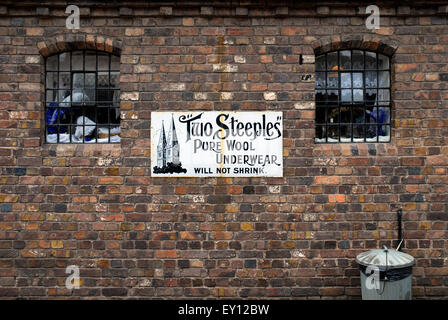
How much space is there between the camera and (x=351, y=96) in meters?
5.70

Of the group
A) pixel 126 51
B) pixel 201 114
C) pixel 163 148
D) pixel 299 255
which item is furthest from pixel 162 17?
pixel 299 255

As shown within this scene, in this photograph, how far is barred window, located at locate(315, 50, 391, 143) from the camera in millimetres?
5684

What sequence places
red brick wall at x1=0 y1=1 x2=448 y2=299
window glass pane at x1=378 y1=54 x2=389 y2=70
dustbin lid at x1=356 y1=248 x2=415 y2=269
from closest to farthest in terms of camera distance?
dustbin lid at x1=356 y1=248 x2=415 y2=269 → red brick wall at x1=0 y1=1 x2=448 y2=299 → window glass pane at x1=378 y1=54 x2=389 y2=70

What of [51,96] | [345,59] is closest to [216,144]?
[345,59]

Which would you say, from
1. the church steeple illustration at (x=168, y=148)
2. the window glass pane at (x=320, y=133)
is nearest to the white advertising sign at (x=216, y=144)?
the church steeple illustration at (x=168, y=148)

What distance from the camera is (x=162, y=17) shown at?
18.1 ft

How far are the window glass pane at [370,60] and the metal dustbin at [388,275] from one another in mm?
2549

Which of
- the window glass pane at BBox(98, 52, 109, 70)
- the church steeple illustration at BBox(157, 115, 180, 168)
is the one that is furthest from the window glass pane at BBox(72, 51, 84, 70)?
the church steeple illustration at BBox(157, 115, 180, 168)

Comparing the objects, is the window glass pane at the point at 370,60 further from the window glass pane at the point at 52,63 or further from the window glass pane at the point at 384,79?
the window glass pane at the point at 52,63

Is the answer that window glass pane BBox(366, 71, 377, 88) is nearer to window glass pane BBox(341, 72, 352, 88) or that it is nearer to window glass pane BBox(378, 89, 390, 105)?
window glass pane BBox(378, 89, 390, 105)

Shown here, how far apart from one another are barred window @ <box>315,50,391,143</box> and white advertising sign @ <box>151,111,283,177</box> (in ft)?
2.42

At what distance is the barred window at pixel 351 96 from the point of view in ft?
18.6

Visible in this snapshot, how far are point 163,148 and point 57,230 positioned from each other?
180 cm

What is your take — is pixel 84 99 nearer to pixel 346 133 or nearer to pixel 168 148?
pixel 168 148
